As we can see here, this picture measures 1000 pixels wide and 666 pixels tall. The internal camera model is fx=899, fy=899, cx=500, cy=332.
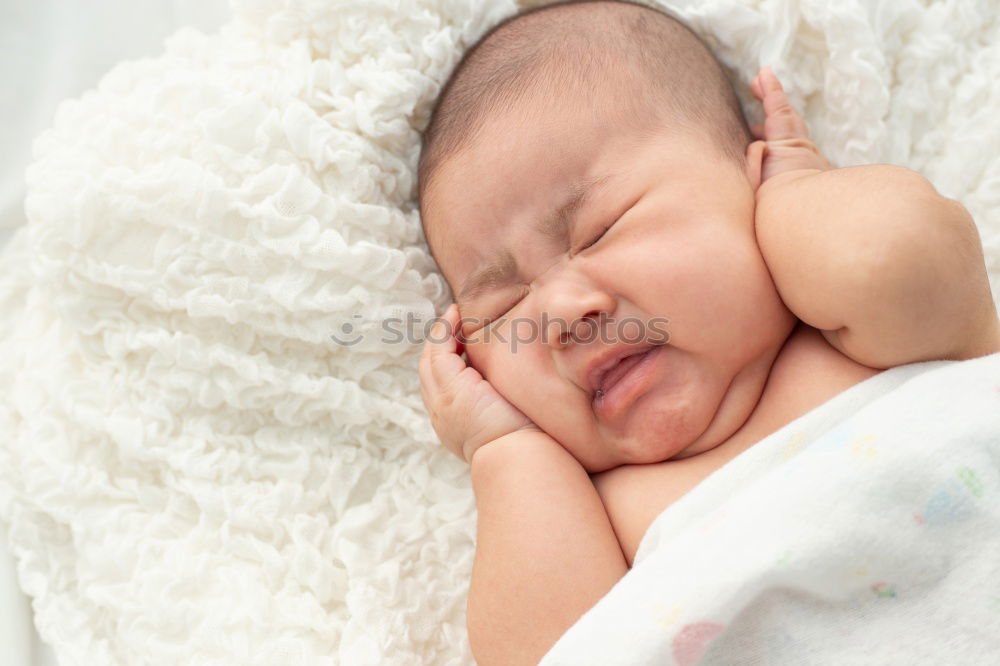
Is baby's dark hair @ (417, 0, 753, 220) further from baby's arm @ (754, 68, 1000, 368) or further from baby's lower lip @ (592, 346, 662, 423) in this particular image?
baby's lower lip @ (592, 346, 662, 423)

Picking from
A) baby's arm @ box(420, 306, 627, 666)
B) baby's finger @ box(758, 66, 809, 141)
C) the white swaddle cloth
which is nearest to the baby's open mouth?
baby's arm @ box(420, 306, 627, 666)

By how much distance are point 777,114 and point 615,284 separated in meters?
0.47

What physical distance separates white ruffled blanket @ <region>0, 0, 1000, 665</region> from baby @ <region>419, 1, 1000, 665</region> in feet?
0.45

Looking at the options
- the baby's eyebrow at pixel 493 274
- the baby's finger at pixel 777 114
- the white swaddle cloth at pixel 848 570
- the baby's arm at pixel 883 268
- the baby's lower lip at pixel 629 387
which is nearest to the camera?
the white swaddle cloth at pixel 848 570

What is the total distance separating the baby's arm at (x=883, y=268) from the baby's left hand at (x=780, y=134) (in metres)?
0.16

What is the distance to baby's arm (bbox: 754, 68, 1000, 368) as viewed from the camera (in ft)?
3.48

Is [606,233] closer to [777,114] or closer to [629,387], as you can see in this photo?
[629,387]

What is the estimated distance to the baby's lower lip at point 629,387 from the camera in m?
1.19

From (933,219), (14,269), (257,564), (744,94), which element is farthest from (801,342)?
(14,269)

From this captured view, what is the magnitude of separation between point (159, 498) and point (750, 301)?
3.11 ft

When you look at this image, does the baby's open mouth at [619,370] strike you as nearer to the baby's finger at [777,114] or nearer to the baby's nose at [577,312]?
the baby's nose at [577,312]

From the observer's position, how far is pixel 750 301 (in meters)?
1.19

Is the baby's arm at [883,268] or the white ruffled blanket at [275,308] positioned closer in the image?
the baby's arm at [883,268]
